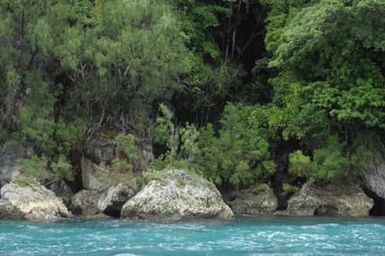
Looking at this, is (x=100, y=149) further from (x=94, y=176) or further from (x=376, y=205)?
(x=376, y=205)

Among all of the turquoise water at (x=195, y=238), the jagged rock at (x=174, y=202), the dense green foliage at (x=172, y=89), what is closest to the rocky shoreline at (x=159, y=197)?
the jagged rock at (x=174, y=202)

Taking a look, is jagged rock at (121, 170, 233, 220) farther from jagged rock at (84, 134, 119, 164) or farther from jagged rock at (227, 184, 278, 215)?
jagged rock at (84, 134, 119, 164)

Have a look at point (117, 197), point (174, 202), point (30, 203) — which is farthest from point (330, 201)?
point (30, 203)

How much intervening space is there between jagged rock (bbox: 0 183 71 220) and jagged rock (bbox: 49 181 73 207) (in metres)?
1.98

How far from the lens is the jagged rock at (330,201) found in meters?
25.4

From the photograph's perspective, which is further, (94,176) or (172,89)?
(172,89)

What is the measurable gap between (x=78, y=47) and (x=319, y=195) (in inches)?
417

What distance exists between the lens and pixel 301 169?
26469 mm

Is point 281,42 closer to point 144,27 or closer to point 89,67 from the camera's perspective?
point 144,27

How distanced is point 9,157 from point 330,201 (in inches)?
477

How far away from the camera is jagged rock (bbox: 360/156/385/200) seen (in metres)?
26.1

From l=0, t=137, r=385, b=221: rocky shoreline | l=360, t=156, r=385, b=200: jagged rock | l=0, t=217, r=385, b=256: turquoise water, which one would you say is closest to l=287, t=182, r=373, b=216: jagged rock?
l=0, t=137, r=385, b=221: rocky shoreline

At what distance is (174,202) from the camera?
22.4m

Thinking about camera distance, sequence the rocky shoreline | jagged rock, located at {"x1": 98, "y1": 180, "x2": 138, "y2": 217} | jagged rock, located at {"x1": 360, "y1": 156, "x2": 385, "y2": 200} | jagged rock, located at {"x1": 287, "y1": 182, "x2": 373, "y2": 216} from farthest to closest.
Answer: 1. jagged rock, located at {"x1": 360, "y1": 156, "x2": 385, "y2": 200}
2. jagged rock, located at {"x1": 287, "y1": 182, "x2": 373, "y2": 216}
3. jagged rock, located at {"x1": 98, "y1": 180, "x2": 138, "y2": 217}
4. the rocky shoreline
